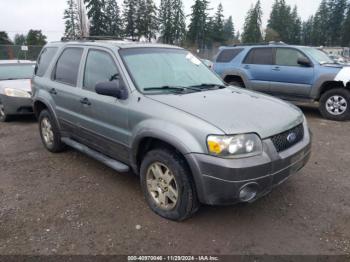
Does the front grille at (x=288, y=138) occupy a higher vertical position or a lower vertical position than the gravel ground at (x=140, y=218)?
higher

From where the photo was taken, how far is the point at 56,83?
506 centimetres

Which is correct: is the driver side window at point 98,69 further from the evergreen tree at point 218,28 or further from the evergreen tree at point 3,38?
the evergreen tree at point 218,28

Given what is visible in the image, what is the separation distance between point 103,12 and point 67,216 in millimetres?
60016

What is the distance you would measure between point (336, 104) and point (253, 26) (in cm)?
7454

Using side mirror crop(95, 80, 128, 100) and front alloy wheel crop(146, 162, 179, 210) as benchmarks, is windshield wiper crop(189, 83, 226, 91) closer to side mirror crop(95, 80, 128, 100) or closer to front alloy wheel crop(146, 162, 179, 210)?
side mirror crop(95, 80, 128, 100)

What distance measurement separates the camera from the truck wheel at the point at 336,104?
26.0 feet

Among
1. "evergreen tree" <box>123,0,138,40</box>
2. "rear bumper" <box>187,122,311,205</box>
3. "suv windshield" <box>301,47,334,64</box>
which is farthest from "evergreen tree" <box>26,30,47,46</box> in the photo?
"rear bumper" <box>187,122,311,205</box>

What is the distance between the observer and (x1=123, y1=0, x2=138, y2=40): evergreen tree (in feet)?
215

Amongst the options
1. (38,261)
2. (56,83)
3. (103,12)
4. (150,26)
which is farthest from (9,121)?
(150,26)

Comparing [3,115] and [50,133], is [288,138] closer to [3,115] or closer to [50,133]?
[50,133]

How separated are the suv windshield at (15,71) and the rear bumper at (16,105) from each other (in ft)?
3.50

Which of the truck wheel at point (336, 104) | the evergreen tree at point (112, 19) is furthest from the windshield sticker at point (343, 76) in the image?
the evergreen tree at point (112, 19)

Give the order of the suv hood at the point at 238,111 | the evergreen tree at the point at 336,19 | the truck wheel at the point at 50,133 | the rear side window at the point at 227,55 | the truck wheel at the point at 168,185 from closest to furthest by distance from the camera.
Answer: the suv hood at the point at 238,111, the truck wheel at the point at 168,185, the truck wheel at the point at 50,133, the rear side window at the point at 227,55, the evergreen tree at the point at 336,19

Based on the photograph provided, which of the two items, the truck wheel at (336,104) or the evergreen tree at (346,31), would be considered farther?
the evergreen tree at (346,31)
